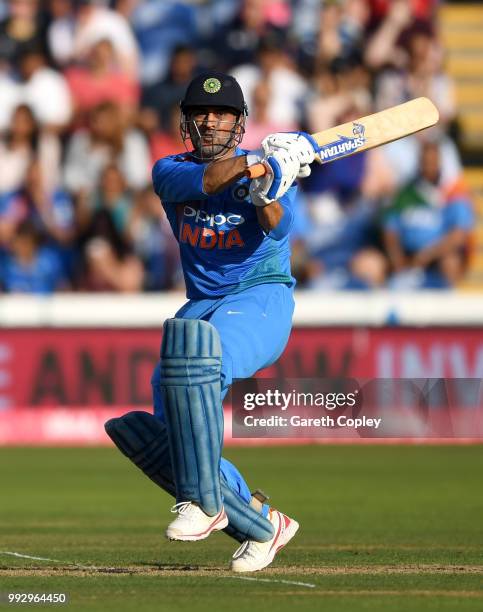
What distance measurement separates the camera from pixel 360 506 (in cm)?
915

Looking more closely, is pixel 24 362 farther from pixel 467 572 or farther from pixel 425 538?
pixel 467 572

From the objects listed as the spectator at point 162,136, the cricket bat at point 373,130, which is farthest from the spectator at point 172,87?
the cricket bat at point 373,130

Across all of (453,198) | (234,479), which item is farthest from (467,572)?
(453,198)

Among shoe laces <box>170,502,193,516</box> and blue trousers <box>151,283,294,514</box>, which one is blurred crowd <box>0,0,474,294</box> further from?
shoe laces <box>170,502,193,516</box>

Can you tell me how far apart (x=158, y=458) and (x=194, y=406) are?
430 mm

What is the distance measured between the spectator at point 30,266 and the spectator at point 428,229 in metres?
3.31

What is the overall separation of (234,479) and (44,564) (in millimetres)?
900

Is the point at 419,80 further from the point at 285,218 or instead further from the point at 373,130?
the point at 285,218

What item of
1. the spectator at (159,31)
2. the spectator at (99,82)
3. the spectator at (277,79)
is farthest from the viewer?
the spectator at (159,31)

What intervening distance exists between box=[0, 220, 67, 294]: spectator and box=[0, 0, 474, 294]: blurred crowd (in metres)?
0.01

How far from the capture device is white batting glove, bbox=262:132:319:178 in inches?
207

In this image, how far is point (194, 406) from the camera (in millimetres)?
5191

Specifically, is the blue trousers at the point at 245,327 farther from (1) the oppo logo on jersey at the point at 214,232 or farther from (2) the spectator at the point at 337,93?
(2) the spectator at the point at 337,93

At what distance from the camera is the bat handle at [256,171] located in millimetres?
5105
